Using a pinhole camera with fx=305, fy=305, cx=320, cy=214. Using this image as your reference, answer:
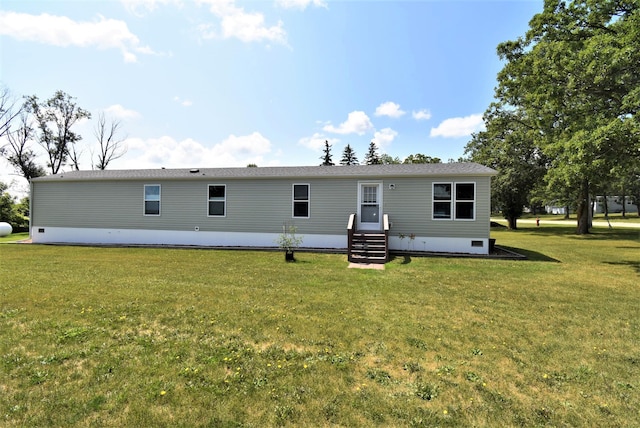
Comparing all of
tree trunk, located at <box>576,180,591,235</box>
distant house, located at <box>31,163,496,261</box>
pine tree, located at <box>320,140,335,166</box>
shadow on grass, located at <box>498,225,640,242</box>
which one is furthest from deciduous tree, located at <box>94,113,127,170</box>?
tree trunk, located at <box>576,180,591,235</box>

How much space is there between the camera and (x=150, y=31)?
36.2ft

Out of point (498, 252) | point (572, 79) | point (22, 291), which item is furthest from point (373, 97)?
point (22, 291)

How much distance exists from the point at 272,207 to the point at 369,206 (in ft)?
13.5

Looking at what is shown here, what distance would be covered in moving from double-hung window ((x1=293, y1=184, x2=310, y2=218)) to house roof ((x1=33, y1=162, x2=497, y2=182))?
1.68 feet

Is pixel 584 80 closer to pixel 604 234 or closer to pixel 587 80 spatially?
pixel 587 80

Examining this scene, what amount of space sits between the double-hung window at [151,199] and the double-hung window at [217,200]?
8.50ft

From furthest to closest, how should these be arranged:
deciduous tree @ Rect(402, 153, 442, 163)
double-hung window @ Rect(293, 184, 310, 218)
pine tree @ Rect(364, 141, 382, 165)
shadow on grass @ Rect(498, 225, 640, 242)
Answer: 1. pine tree @ Rect(364, 141, 382, 165)
2. deciduous tree @ Rect(402, 153, 442, 163)
3. shadow on grass @ Rect(498, 225, 640, 242)
4. double-hung window @ Rect(293, 184, 310, 218)

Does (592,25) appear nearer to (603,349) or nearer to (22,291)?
(603,349)

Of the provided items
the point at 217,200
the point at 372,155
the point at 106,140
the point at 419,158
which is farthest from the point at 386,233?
the point at 372,155

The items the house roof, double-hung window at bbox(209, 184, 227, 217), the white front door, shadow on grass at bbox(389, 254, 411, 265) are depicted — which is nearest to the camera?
shadow on grass at bbox(389, 254, 411, 265)

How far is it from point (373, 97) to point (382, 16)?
22.6 ft

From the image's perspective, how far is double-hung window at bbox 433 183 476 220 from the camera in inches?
451

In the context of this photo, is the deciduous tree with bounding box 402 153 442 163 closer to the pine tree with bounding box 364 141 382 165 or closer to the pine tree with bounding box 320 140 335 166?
the pine tree with bounding box 364 141 382 165

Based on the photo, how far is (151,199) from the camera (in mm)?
14078
